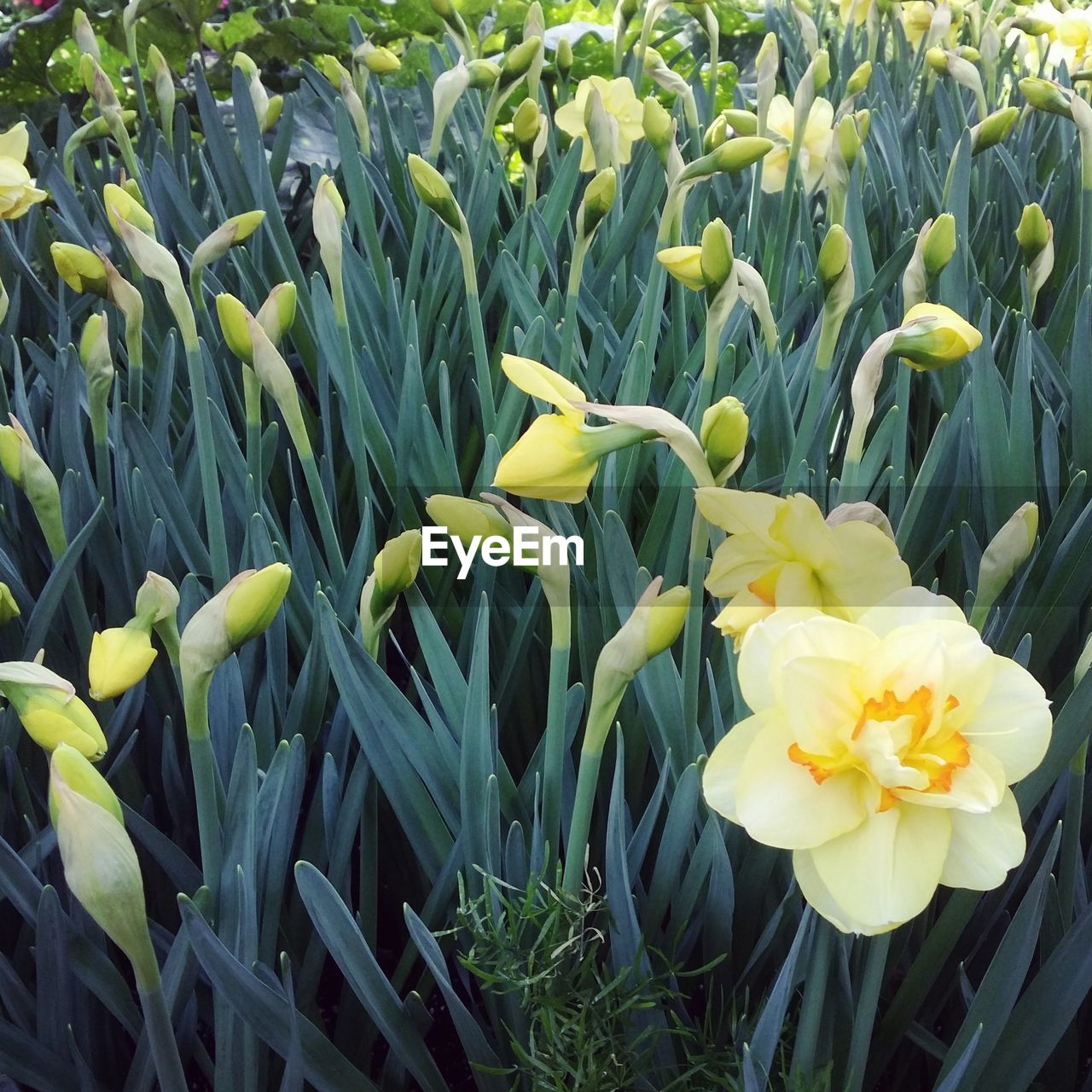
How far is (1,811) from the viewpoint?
24.2 inches

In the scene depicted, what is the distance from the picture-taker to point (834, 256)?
62cm

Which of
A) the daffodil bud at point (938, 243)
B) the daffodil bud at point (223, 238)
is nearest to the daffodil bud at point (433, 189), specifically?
the daffodil bud at point (223, 238)

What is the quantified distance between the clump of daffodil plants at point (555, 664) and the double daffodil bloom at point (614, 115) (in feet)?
0.37

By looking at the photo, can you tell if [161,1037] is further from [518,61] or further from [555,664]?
[518,61]

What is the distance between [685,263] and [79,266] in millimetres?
458

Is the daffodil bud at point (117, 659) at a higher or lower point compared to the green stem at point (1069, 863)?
higher

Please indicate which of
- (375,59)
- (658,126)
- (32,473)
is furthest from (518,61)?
(32,473)

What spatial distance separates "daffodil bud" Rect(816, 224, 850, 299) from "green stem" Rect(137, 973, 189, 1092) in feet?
1.70

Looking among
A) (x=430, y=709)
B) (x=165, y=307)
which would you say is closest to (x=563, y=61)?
(x=165, y=307)

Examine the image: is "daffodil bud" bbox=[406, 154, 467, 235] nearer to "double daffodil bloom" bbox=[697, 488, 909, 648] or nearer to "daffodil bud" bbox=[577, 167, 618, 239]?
"daffodil bud" bbox=[577, 167, 618, 239]

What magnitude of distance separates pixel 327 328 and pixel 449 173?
0.77 meters

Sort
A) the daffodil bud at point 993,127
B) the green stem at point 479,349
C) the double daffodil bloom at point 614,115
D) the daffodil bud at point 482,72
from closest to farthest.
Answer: the green stem at point 479,349, the daffodil bud at point 993,127, the daffodil bud at point 482,72, the double daffodil bloom at point 614,115

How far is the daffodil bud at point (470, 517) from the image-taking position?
482mm

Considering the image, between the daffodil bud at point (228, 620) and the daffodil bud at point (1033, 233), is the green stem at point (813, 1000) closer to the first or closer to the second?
the daffodil bud at point (228, 620)
